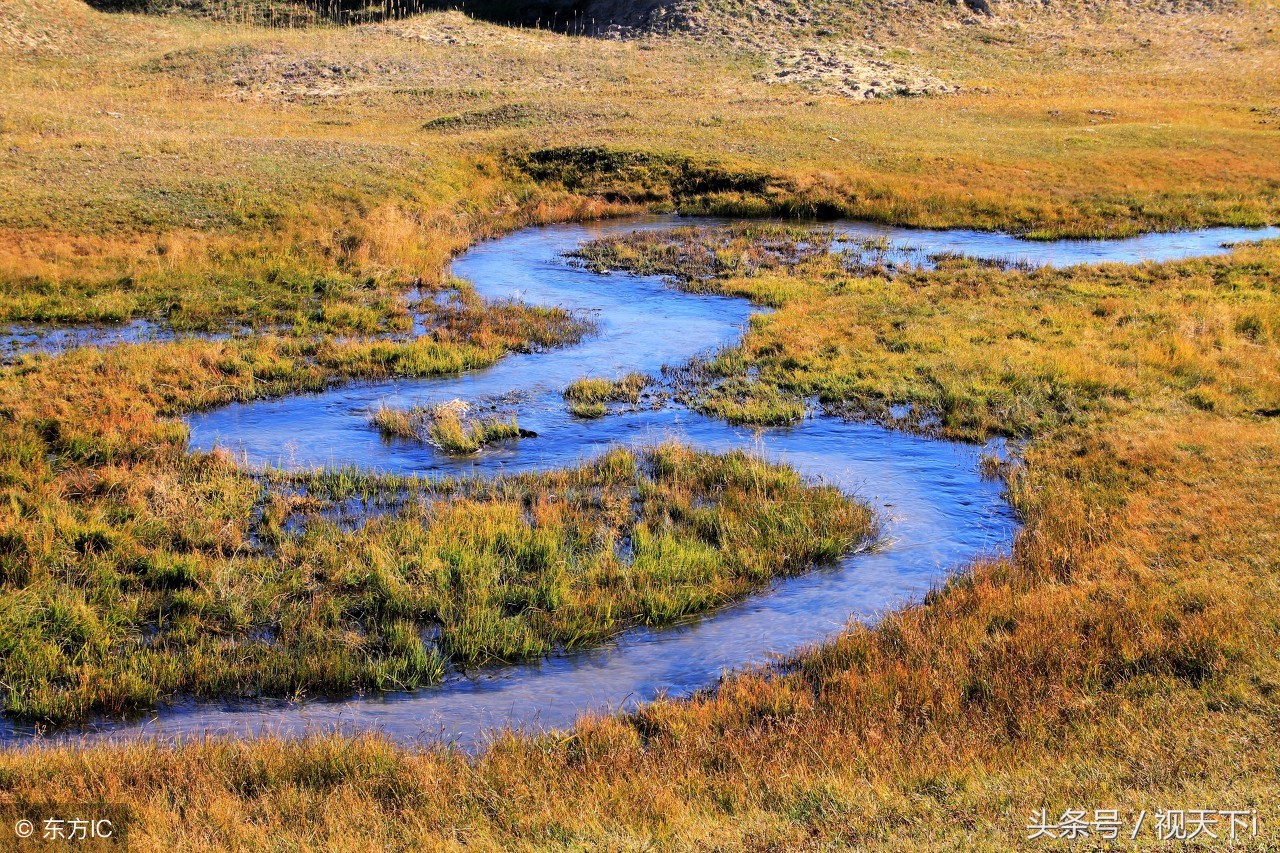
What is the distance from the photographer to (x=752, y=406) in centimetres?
1792

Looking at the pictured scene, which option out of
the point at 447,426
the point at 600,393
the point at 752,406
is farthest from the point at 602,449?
the point at 752,406

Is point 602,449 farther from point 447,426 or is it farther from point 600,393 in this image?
point 600,393

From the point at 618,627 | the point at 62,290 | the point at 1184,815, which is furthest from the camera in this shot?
the point at 62,290

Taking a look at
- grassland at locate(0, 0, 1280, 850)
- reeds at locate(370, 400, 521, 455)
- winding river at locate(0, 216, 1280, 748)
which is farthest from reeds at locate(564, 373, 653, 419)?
grassland at locate(0, 0, 1280, 850)

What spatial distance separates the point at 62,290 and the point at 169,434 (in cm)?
1084

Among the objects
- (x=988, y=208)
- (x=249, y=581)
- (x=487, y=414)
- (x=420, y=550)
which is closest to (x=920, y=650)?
(x=420, y=550)

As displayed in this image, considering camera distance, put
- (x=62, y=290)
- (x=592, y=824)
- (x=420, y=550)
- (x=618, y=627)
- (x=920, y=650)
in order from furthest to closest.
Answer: (x=62, y=290), (x=420, y=550), (x=618, y=627), (x=920, y=650), (x=592, y=824)

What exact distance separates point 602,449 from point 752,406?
329 cm

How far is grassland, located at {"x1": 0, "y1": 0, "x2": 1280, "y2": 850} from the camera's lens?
714 cm

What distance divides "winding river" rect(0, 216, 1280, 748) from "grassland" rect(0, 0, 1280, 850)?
602mm

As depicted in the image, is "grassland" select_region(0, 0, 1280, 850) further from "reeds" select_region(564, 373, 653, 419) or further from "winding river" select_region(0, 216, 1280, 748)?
"reeds" select_region(564, 373, 653, 419)

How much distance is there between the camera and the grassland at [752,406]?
714cm

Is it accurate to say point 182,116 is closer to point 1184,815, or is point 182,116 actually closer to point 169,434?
point 169,434

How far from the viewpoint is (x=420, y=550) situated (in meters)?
11.9
